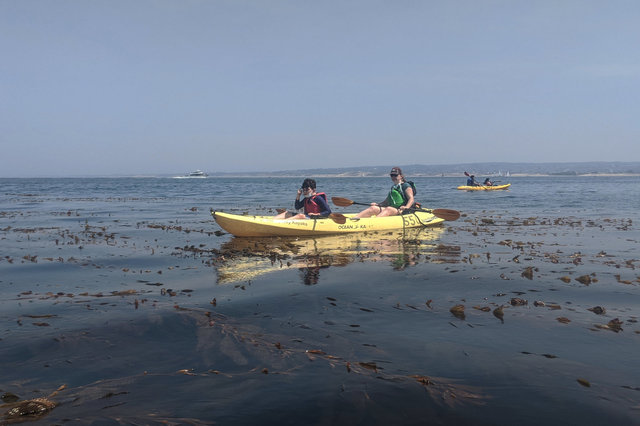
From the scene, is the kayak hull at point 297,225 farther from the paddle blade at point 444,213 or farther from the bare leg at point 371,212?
the paddle blade at point 444,213

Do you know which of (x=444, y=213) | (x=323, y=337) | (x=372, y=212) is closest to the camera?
(x=323, y=337)

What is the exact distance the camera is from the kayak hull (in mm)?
14977

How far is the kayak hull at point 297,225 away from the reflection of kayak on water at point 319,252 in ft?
0.83

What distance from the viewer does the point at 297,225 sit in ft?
50.8

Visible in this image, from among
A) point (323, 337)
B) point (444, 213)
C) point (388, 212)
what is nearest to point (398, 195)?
point (388, 212)

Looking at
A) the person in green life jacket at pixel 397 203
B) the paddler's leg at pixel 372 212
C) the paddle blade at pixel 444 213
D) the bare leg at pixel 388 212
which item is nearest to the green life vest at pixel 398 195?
the person in green life jacket at pixel 397 203

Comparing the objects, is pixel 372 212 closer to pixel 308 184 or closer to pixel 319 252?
pixel 308 184

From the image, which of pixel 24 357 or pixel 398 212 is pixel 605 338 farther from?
pixel 398 212

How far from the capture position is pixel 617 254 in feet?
39.0

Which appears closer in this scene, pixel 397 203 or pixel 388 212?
pixel 388 212

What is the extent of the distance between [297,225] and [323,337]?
9.60m

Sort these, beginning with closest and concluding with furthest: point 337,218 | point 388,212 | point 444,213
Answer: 1. point 337,218
2. point 388,212
3. point 444,213

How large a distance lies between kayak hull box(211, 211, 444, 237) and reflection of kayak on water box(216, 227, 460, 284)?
25 centimetres

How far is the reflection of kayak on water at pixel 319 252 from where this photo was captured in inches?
413
